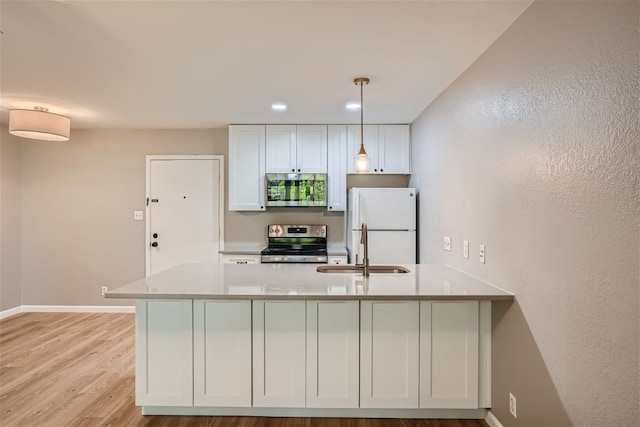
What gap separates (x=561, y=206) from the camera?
62.7 inches

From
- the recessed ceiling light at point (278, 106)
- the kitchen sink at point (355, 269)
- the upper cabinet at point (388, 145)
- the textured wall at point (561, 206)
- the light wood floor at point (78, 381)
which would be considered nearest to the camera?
the textured wall at point (561, 206)

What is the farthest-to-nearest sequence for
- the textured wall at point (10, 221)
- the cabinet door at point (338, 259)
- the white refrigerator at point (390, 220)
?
the textured wall at point (10, 221) → the cabinet door at point (338, 259) → the white refrigerator at point (390, 220)

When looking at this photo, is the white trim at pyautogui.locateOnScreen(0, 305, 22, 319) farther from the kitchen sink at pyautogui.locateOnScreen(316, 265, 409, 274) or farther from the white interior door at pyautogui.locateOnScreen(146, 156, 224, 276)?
the kitchen sink at pyautogui.locateOnScreen(316, 265, 409, 274)

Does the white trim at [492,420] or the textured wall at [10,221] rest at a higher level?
the textured wall at [10,221]

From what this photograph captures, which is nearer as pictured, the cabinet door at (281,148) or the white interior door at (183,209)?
the cabinet door at (281,148)

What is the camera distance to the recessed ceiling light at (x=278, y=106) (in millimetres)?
3542

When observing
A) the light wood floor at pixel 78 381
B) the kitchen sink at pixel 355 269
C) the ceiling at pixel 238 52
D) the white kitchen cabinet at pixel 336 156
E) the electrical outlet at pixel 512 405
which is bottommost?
the light wood floor at pixel 78 381

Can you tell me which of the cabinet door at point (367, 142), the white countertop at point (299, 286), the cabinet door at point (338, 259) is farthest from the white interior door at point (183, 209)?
the white countertop at point (299, 286)

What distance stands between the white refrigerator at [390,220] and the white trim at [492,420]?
176 cm

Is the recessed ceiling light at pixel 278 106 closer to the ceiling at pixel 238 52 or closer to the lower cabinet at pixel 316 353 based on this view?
the ceiling at pixel 238 52

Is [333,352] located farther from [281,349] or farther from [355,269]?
[355,269]

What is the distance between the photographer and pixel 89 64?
8.67 feet

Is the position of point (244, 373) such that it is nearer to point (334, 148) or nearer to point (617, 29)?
point (617, 29)

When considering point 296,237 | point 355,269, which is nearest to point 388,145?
point 296,237
